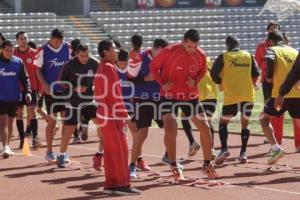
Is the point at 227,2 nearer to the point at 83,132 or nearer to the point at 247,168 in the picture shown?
the point at 83,132

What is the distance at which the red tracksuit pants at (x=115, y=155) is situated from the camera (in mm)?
8594

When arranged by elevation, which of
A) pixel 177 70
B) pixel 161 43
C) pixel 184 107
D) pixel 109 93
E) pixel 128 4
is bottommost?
pixel 184 107

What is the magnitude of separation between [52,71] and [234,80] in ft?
9.61

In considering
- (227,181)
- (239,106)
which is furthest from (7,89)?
(227,181)

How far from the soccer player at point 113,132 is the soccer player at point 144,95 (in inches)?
57.7

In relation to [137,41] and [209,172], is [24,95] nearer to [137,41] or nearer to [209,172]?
[137,41]

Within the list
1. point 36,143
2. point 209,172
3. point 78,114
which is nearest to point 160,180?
point 209,172

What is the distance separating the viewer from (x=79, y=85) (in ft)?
35.2

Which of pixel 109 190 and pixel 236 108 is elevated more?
pixel 236 108

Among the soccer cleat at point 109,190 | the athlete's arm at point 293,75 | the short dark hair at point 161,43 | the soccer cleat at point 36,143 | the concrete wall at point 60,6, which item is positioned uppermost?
the concrete wall at point 60,6

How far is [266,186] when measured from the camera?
353 inches

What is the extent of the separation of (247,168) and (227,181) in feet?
4.10

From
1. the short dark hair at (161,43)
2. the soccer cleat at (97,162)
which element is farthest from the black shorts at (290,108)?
the soccer cleat at (97,162)

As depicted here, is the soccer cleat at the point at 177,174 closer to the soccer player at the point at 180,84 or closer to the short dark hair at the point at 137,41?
the soccer player at the point at 180,84
